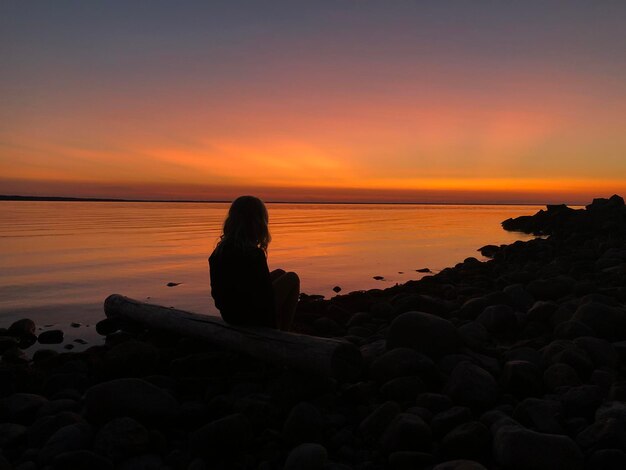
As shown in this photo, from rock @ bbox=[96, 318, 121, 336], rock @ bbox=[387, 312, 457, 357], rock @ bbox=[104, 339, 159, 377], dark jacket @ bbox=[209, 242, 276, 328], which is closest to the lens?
dark jacket @ bbox=[209, 242, 276, 328]

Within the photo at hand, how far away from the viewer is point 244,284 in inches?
219

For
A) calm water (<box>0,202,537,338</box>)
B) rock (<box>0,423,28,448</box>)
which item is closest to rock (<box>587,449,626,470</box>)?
rock (<box>0,423,28,448</box>)

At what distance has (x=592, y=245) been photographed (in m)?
20.7

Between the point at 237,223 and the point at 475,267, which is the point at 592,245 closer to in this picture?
the point at 475,267

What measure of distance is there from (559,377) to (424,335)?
1451 mm

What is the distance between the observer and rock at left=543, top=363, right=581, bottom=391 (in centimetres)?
479

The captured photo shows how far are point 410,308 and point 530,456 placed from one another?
16.0 ft

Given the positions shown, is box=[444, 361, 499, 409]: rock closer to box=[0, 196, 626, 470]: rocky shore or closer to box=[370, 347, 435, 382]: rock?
box=[0, 196, 626, 470]: rocky shore

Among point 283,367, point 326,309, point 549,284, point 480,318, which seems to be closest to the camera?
point 283,367

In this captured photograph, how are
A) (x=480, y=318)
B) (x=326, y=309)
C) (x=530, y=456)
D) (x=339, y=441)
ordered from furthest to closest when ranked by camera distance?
(x=326, y=309) < (x=480, y=318) < (x=339, y=441) < (x=530, y=456)

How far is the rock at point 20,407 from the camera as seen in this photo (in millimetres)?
5023

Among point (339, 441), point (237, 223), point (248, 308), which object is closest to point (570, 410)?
point (339, 441)

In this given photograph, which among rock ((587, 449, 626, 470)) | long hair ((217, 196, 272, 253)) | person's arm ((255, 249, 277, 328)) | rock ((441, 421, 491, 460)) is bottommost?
rock ((441, 421, 491, 460))

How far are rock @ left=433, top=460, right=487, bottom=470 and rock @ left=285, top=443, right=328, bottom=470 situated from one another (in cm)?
86
